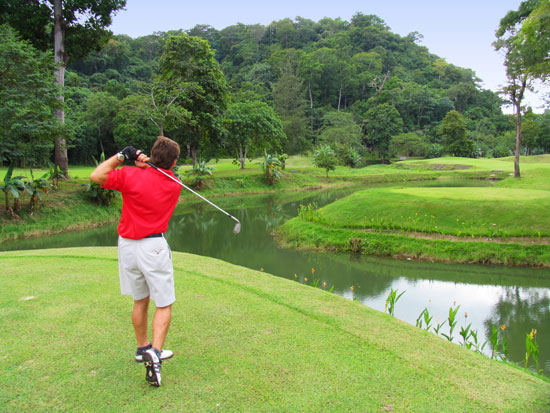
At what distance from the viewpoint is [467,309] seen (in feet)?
29.4

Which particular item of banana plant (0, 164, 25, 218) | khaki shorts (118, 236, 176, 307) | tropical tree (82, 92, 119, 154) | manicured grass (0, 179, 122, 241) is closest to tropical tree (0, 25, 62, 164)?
banana plant (0, 164, 25, 218)

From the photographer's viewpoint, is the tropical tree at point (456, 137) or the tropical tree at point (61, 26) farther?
the tropical tree at point (456, 137)

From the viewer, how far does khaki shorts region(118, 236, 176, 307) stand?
359 cm

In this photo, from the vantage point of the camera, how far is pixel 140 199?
367 centimetres

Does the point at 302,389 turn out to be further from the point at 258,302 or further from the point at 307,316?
the point at 258,302

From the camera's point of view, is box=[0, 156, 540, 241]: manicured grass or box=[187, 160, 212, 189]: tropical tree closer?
box=[0, 156, 540, 241]: manicured grass

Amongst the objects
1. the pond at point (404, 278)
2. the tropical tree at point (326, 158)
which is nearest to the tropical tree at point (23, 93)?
the pond at point (404, 278)

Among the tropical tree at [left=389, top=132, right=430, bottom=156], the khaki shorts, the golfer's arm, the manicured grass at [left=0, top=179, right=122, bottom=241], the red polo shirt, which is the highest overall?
the tropical tree at [left=389, top=132, right=430, bottom=156]

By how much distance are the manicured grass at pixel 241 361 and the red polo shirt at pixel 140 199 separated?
134 cm

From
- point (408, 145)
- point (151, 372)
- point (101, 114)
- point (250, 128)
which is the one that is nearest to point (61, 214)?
point (151, 372)

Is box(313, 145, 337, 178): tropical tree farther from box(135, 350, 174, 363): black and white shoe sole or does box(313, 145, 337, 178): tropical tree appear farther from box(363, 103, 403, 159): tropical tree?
box(135, 350, 174, 363): black and white shoe sole

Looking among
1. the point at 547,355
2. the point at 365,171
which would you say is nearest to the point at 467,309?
the point at 547,355

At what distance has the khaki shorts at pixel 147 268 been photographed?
3.59 metres

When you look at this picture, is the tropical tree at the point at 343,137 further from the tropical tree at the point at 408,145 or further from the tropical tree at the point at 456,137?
the tropical tree at the point at 456,137
